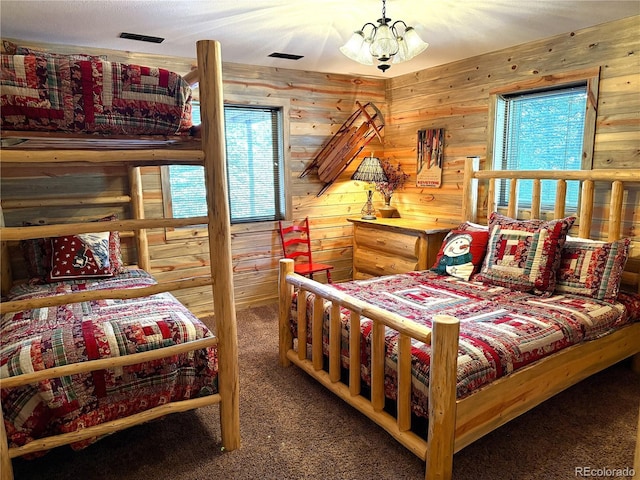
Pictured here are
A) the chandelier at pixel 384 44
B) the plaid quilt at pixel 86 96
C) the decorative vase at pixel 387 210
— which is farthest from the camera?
the decorative vase at pixel 387 210

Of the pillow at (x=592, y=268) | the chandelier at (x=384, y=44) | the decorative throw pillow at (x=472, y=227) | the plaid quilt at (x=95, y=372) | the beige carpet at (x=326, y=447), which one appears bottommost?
the beige carpet at (x=326, y=447)

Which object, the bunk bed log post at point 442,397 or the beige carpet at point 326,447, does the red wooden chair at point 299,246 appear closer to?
the beige carpet at point 326,447

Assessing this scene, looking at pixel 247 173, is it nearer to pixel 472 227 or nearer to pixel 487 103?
pixel 472 227

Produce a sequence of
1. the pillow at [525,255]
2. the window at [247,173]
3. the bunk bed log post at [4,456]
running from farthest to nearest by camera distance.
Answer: the window at [247,173], the pillow at [525,255], the bunk bed log post at [4,456]

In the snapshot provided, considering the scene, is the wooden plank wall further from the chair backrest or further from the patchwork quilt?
the patchwork quilt

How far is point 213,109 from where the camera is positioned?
182 cm

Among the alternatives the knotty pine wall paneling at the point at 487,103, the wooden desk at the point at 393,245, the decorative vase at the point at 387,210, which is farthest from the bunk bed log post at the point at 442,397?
the decorative vase at the point at 387,210

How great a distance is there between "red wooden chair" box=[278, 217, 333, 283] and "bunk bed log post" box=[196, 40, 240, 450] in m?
2.03

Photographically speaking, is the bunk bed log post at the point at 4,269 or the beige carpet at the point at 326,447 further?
the bunk bed log post at the point at 4,269

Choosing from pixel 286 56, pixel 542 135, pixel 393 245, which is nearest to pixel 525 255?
pixel 542 135

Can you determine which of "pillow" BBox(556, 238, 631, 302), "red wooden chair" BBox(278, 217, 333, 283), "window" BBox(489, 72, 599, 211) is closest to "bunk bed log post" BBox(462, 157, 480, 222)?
"window" BBox(489, 72, 599, 211)

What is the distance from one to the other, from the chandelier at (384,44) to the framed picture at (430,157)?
167 cm

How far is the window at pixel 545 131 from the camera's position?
3090 mm

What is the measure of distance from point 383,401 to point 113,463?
1237 mm
